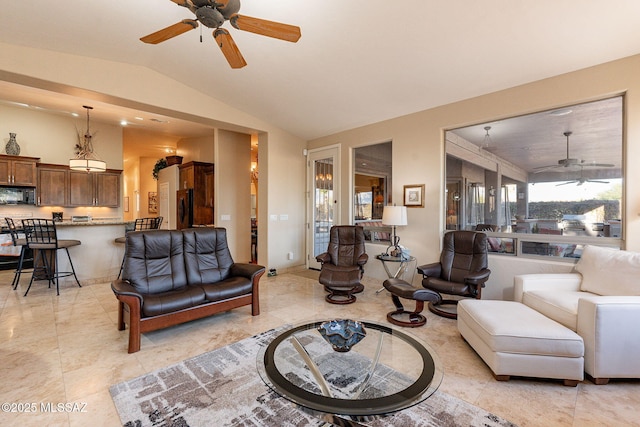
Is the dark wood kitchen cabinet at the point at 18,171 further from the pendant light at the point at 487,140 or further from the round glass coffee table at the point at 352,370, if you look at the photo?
the pendant light at the point at 487,140

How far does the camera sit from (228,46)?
2.46 meters

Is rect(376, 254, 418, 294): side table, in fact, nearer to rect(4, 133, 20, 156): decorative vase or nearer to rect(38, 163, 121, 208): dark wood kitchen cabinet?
rect(38, 163, 121, 208): dark wood kitchen cabinet

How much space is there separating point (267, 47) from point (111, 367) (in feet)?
11.7

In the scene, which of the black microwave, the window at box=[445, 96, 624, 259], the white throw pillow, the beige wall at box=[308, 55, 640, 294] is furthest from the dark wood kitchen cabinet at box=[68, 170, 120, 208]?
the white throw pillow

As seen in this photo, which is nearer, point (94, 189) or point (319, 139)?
point (319, 139)

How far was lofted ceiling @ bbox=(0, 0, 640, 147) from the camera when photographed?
8.46ft

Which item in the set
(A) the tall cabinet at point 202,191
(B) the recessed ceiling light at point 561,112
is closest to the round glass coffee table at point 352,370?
(B) the recessed ceiling light at point 561,112

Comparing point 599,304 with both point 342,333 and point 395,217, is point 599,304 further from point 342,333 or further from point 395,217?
point 395,217

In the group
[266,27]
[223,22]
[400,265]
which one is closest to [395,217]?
[400,265]

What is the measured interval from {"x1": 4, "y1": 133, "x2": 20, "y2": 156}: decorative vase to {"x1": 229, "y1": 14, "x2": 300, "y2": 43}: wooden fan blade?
6.80 metres

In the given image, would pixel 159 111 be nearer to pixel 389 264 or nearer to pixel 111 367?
pixel 111 367

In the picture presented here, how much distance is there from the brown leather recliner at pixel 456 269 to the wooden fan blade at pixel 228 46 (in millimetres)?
3258

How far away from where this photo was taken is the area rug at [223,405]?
1.76m

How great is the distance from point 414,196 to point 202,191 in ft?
16.0
